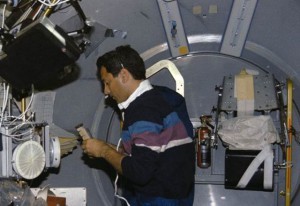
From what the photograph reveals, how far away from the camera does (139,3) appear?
3229mm

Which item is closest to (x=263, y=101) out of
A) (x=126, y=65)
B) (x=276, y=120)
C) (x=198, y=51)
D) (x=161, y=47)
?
(x=276, y=120)

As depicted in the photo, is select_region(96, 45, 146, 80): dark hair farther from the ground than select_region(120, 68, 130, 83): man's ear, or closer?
farther from the ground

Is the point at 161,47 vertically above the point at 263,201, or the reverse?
the point at 161,47

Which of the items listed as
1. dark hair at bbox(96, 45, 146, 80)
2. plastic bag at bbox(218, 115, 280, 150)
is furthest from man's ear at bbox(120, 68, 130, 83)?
plastic bag at bbox(218, 115, 280, 150)

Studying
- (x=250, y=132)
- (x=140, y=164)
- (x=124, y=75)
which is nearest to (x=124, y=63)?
(x=124, y=75)

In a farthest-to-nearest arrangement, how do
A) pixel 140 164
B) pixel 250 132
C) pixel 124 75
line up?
1. pixel 250 132
2. pixel 124 75
3. pixel 140 164

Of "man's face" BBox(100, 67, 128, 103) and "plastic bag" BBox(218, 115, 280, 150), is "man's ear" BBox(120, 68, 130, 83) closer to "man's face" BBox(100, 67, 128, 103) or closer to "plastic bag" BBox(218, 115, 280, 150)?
"man's face" BBox(100, 67, 128, 103)

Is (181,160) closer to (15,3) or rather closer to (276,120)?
(276,120)

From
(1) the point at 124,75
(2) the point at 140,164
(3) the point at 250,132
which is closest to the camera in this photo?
(2) the point at 140,164

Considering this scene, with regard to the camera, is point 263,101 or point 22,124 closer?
point 22,124

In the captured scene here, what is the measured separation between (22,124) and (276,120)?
1.67m

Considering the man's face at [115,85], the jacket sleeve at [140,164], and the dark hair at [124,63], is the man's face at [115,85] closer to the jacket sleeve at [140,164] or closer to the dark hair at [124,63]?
the dark hair at [124,63]

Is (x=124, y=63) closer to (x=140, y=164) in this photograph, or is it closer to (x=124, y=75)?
(x=124, y=75)

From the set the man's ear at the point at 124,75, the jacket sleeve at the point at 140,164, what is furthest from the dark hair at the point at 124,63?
the jacket sleeve at the point at 140,164
